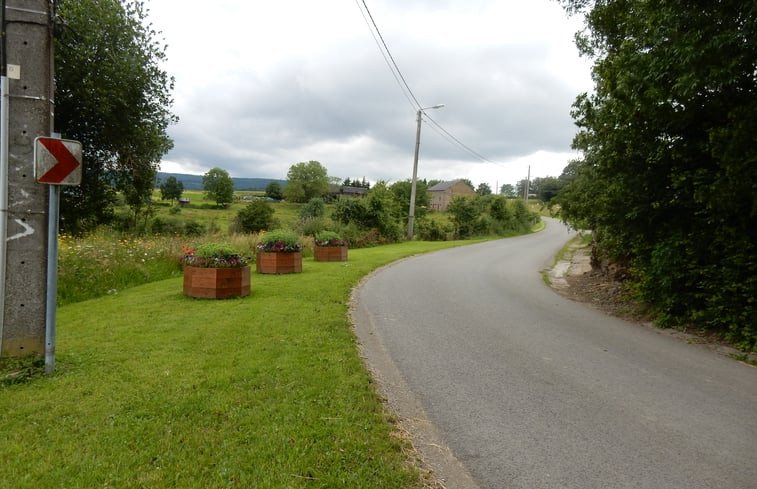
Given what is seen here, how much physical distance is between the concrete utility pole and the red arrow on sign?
14.3 inches

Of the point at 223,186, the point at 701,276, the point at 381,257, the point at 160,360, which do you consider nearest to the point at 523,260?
the point at 381,257

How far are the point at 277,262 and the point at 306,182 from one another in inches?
3944

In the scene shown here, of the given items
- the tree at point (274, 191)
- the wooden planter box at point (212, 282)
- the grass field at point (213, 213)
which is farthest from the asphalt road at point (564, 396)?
the tree at point (274, 191)

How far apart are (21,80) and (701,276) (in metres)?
9.46

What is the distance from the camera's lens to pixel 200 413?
10.7 feet

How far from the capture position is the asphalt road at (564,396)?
9.68ft

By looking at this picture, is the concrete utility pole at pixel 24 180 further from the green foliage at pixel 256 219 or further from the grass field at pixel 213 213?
the green foliage at pixel 256 219

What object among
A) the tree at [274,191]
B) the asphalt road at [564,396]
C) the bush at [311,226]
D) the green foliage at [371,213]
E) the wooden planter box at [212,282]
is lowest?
the asphalt road at [564,396]

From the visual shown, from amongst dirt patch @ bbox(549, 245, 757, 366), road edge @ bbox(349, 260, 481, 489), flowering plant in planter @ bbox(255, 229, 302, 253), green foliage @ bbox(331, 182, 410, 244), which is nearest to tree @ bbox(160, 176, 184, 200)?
green foliage @ bbox(331, 182, 410, 244)

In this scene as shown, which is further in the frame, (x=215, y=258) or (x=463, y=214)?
(x=463, y=214)

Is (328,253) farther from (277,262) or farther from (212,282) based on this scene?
(212,282)

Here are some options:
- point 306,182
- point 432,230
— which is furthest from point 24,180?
point 306,182

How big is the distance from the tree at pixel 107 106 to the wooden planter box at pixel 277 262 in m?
8.63

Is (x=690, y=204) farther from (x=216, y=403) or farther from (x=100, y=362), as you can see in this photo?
(x=100, y=362)
